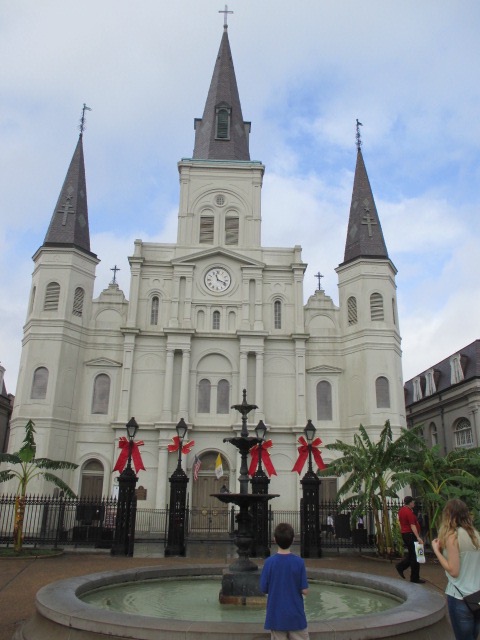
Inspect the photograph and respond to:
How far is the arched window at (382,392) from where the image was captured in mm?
32312

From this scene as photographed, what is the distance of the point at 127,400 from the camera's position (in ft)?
108

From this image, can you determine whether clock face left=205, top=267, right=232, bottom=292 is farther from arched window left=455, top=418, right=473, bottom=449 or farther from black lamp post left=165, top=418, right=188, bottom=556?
black lamp post left=165, top=418, right=188, bottom=556

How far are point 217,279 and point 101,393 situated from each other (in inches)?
396

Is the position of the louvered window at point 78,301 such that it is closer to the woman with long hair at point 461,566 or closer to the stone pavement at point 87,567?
the stone pavement at point 87,567

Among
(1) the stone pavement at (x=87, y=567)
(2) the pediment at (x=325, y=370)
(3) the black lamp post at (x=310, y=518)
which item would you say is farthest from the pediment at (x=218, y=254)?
(1) the stone pavement at (x=87, y=567)

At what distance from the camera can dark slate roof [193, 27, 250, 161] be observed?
40406 mm

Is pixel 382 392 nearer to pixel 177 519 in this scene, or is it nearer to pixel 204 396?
pixel 204 396

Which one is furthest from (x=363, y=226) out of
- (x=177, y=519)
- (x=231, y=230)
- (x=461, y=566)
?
(x=461, y=566)

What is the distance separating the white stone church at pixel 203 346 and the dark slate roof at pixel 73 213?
0.30 ft

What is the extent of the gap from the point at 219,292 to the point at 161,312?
3.86 meters

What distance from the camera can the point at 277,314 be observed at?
1411 inches

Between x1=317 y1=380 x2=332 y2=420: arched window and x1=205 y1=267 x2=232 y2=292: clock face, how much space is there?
8.60 metres

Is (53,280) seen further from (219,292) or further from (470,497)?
(470,497)

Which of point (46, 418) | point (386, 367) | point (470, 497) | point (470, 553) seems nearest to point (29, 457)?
point (46, 418)
